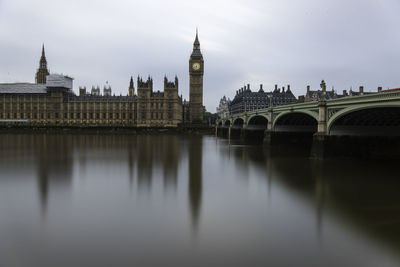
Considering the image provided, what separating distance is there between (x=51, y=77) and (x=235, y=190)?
103 m

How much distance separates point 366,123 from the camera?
1071 inches

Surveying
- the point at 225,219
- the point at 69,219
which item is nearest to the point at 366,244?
the point at 225,219

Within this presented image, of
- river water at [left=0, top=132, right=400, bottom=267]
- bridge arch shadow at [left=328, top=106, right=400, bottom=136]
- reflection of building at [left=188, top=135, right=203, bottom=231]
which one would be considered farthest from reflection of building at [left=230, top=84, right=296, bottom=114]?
river water at [left=0, top=132, right=400, bottom=267]

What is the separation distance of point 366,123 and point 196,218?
23703mm

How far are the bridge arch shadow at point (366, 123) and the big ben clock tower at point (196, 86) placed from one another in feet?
265

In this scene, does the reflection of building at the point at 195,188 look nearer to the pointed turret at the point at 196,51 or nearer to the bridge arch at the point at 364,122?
the bridge arch at the point at 364,122

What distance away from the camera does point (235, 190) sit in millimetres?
14945

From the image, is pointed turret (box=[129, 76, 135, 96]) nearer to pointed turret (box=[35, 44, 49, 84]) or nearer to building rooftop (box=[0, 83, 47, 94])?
pointed turret (box=[35, 44, 49, 84])

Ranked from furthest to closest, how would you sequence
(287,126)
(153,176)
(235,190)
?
1. (287,126)
2. (153,176)
3. (235,190)

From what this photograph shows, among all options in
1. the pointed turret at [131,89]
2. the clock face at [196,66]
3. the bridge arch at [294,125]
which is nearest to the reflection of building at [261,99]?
the clock face at [196,66]

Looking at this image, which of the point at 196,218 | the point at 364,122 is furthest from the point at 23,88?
the point at 196,218

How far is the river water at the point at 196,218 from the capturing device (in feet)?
24.9

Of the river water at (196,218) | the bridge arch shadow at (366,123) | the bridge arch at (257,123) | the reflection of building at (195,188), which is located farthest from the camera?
the bridge arch at (257,123)

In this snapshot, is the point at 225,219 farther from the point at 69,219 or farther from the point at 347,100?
the point at 347,100
